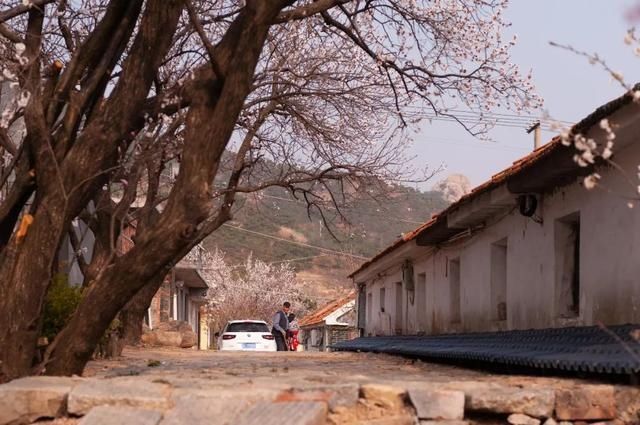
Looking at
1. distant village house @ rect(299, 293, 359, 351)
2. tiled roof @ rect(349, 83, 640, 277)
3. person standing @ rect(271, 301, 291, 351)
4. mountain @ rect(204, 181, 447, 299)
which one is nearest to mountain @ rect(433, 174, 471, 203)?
mountain @ rect(204, 181, 447, 299)

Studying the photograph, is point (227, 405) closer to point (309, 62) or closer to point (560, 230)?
point (560, 230)

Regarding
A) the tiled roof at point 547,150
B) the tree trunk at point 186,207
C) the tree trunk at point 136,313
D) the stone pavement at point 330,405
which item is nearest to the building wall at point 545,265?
the tiled roof at point 547,150

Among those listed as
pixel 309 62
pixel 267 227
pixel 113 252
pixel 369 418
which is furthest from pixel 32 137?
pixel 267 227

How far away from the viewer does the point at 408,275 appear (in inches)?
834

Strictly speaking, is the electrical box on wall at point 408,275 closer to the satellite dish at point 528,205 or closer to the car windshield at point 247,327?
the car windshield at point 247,327

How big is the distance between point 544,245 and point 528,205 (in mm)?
531

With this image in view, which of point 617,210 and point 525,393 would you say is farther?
point 617,210

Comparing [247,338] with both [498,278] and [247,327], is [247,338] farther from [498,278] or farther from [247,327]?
[498,278]

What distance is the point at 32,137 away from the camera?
322 inches

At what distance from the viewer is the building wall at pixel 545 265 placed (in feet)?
28.5

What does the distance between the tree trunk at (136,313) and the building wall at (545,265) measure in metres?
5.57

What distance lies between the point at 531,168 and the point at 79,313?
201 inches

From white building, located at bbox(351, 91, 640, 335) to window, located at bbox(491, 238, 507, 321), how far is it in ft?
0.05

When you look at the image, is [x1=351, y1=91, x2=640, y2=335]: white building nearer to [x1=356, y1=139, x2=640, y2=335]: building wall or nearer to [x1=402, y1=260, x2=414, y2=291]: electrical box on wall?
[x1=356, y1=139, x2=640, y2=335]: building wall
